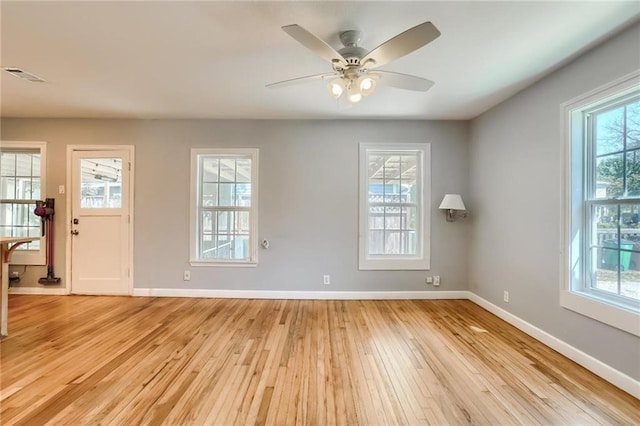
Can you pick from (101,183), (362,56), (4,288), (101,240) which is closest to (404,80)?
(362,56)

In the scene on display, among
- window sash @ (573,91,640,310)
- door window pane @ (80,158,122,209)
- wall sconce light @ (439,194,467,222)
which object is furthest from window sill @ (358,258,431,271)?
door window pane @ (80,158,122,209)

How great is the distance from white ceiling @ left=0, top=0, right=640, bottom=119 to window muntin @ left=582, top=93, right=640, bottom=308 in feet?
1.92

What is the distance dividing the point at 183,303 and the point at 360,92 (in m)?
3.37

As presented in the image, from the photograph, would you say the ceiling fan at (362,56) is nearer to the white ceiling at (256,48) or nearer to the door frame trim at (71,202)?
the white ceiling at (256,48)

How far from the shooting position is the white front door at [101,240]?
13.1 ft

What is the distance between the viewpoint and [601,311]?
2.11 metres

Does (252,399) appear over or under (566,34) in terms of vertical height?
under

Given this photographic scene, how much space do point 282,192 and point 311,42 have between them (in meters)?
2.46

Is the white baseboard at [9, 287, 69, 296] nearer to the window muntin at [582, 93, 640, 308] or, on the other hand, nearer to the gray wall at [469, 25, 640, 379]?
the gray wall at [469, 25, 640, 379]

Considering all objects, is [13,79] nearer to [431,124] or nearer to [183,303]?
[183,303]

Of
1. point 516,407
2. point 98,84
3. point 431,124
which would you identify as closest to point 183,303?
point 98,84

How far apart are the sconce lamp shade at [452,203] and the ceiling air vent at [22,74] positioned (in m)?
4.70

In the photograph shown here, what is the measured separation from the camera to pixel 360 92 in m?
2.21

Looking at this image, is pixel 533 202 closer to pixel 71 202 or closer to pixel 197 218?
pixel 197 218
